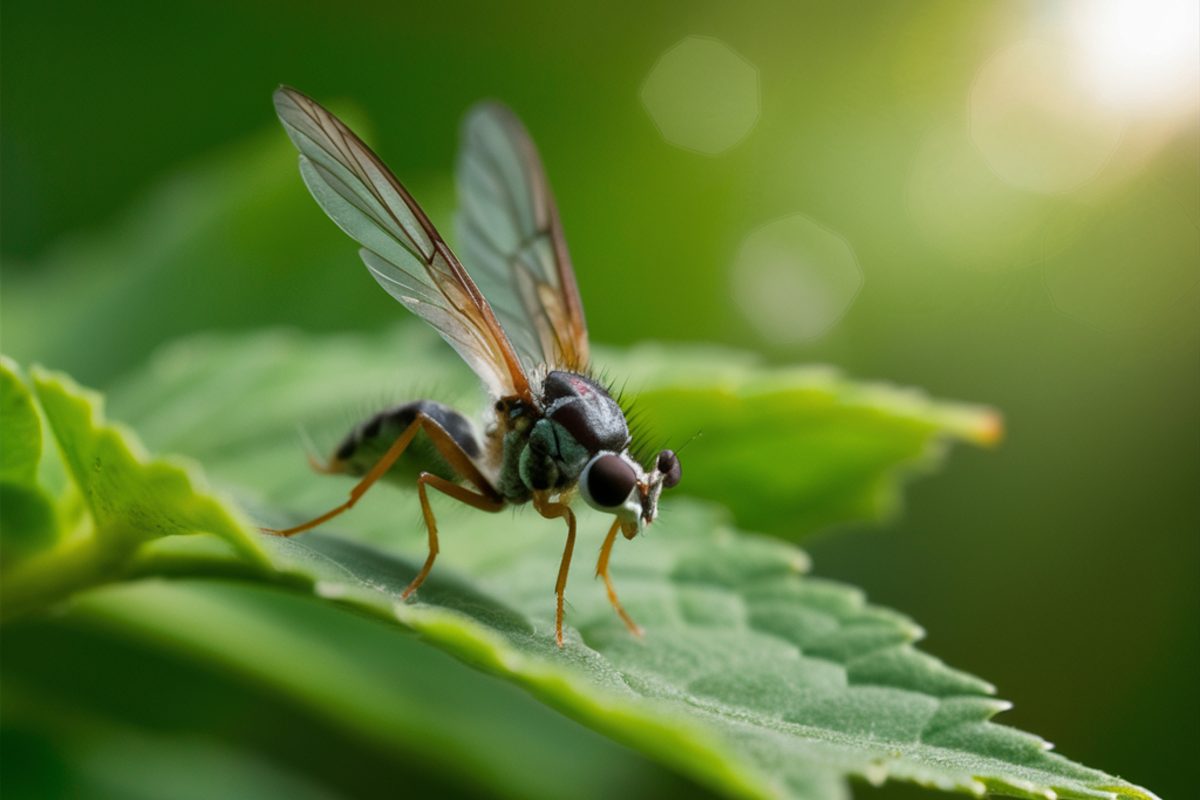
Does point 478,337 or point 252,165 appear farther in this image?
point 252,165

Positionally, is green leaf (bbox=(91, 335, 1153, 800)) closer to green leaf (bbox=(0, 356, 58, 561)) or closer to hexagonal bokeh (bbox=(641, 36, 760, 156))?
green leaf (bbox=(0, 356, 58, 561))

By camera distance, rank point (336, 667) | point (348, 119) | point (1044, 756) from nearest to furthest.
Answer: point (1044, 756) → point (336, 667) → point (348, 119)

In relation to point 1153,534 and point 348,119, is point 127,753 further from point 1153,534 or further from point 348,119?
point 1153,534

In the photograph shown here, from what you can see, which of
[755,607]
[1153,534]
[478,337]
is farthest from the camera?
[1153,534]

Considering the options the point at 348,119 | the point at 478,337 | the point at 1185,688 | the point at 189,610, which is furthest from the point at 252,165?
the point at 1185,688

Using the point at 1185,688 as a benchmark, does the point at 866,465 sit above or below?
below

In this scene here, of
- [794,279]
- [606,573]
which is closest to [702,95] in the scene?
[794,279]

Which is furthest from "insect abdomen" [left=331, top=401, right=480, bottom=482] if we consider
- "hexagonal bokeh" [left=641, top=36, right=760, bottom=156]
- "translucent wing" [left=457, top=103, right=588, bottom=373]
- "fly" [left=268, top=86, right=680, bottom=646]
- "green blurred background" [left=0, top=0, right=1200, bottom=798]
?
"hexagonal bokeh" [left=641, top=36, right=760, bottom=156]
